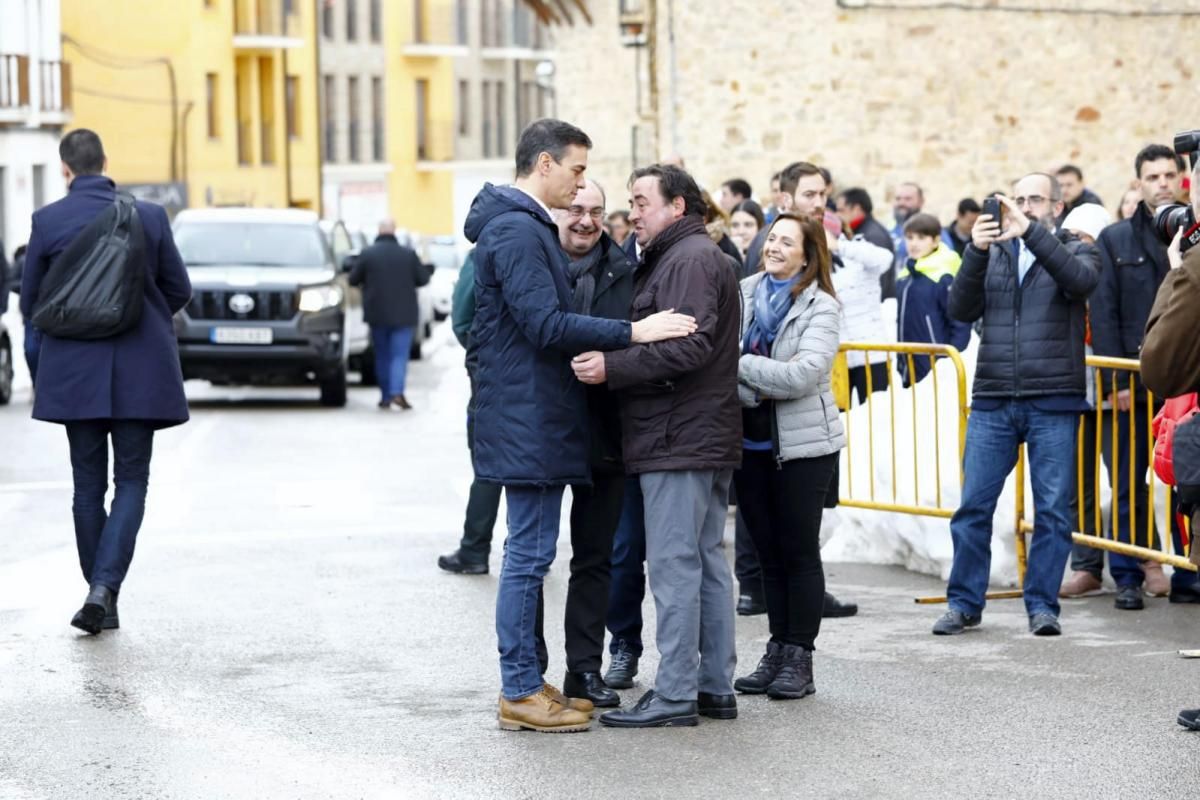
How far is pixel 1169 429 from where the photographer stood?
705 cm

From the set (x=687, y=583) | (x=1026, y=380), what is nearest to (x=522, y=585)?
(x=687, y=583)

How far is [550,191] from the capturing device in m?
7.07

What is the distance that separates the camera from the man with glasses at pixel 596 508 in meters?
7.31

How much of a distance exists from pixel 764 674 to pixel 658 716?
2.40 ft

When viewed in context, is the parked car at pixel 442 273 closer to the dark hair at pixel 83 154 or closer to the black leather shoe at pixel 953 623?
the dark hair at pixel 83 154

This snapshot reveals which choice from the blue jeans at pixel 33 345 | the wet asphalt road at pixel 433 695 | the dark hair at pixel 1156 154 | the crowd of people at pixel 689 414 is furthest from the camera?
the dark hair at pixel 1156 154

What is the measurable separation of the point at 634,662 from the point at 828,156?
20814 millimetres

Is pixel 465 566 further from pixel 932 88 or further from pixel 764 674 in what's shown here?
pixel 932 88

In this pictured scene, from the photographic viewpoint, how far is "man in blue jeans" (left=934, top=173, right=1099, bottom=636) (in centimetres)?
848

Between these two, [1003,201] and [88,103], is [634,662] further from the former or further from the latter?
[88,103]

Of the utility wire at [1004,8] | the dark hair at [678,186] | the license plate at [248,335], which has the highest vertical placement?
the utility wire at [1004,8]

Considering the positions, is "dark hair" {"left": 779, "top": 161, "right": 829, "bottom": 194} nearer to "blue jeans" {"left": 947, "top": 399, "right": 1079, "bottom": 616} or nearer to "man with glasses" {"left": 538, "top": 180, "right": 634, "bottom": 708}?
"blue jeans" {"left": 947, "top": 399, "right": 1079, "bottom": 616}

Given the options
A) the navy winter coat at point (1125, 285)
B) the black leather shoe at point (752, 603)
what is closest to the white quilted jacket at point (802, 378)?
the black leather shoe at point (752, 603)

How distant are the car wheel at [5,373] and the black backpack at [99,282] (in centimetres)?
1289
